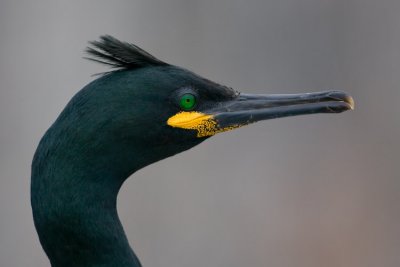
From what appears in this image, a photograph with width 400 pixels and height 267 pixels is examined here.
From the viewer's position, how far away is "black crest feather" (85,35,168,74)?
2.57 meters

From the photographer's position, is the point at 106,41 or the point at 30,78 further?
the point at 30,78

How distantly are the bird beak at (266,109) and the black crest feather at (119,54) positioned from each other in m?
0.24

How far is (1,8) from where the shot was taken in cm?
528

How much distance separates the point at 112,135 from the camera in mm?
2551

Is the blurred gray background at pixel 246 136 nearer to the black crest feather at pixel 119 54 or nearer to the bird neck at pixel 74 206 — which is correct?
the black crest feather at pixel 119 54

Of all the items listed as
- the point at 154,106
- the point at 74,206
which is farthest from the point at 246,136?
the point at 74,206

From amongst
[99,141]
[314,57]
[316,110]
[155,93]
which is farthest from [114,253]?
[314,57]

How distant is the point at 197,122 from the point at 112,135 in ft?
0.95

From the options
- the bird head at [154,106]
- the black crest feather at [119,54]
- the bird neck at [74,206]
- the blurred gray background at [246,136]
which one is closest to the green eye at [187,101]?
the bird head at [154,106]

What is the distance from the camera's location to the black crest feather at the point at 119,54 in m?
2.57

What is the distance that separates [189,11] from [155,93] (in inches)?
121

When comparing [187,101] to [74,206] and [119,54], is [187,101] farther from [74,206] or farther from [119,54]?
[74,206]

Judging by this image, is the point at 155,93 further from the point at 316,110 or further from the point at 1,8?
the point at 1,8

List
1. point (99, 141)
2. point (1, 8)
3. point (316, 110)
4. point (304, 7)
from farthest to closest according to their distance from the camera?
point (304, 7) → point (1, 8) → point (316, 110) → point (99, 141)
